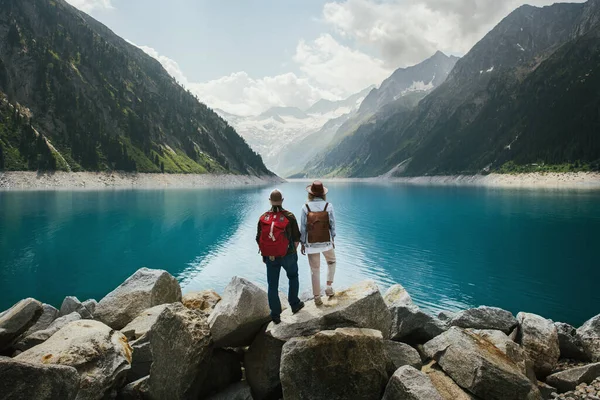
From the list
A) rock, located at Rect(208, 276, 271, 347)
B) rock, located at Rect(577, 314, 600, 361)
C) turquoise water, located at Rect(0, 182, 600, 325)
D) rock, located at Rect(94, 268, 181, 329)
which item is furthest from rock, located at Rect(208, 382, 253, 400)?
rock, located at Rect(577, 314, 600, 361)

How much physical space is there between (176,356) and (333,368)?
3.85 m

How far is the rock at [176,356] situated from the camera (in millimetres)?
8781

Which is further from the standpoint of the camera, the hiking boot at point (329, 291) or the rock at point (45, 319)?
the rock at point (45, 319)

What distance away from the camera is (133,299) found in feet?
49.0

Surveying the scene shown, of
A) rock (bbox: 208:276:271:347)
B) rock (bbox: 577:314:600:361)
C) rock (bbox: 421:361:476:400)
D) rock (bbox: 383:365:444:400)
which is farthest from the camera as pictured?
rock (bbox: 577:314:600:361)

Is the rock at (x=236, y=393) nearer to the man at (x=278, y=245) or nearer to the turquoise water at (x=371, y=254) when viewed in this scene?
the man at (x=278, y=245)

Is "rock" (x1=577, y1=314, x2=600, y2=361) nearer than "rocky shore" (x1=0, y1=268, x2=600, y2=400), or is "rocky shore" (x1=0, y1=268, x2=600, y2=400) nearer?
"rocky shore" (x1=0, y1=268, x2=600, y2=400)

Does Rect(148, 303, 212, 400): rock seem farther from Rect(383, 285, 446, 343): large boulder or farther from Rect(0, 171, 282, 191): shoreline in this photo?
Rect(0, 171, 282, 191): shoreline

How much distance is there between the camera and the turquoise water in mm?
26766

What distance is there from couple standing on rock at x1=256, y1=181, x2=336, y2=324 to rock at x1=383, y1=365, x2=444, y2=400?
302 centimetres

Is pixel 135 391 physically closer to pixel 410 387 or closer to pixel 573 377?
pixel 410 387

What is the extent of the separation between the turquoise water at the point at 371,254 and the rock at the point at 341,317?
11.3 meters

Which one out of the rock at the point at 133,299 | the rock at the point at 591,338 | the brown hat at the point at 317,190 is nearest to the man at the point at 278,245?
the brown hat at the point at 317,190

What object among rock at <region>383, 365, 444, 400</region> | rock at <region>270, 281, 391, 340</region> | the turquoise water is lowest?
the turquoise water
